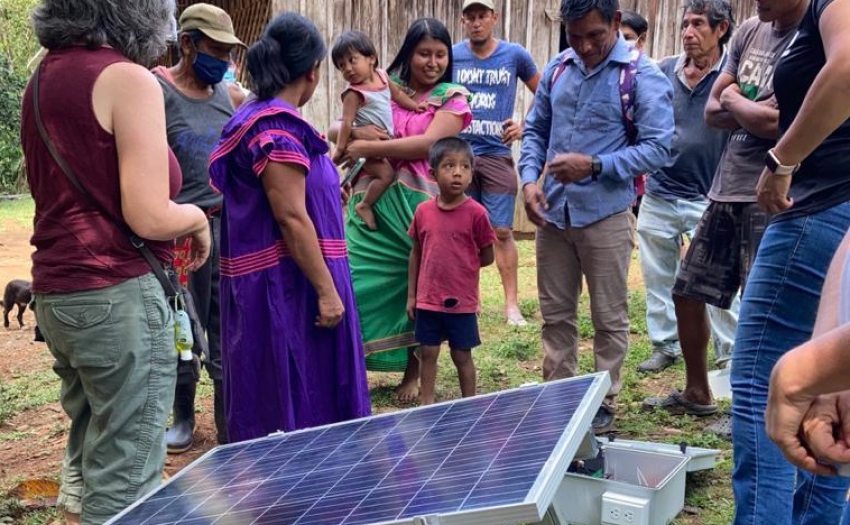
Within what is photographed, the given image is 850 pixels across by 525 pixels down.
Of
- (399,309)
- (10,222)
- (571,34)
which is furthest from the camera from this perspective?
(10,222)

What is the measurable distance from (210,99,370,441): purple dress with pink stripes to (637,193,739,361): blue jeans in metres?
2.77

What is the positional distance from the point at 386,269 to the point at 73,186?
2.84 metres

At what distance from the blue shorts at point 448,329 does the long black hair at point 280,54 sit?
1.76 m

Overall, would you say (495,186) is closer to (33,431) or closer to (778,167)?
(33,431)

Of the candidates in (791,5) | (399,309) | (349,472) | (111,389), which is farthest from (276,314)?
(791,5)

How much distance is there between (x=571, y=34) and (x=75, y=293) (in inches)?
106

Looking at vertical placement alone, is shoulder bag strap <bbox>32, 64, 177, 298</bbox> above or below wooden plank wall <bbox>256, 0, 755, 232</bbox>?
below

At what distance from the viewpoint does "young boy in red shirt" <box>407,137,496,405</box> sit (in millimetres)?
4742

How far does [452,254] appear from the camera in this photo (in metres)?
4.75

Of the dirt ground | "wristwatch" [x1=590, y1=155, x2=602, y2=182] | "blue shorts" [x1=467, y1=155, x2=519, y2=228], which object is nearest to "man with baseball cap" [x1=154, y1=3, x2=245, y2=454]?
the dirt ground

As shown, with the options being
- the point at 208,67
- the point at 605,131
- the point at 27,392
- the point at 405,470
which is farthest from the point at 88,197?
the point at 27,392

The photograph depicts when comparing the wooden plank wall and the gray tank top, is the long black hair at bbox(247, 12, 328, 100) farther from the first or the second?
the wooden plank wall

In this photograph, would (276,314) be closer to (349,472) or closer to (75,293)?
(75,293)

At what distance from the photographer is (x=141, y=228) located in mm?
2650
